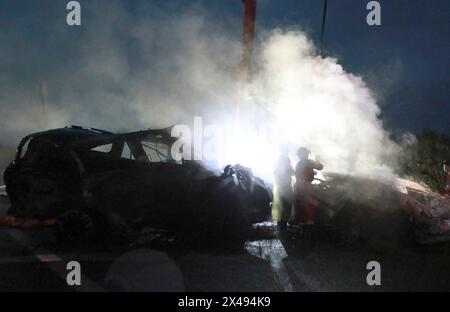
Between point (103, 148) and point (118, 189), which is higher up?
point (103, 148)

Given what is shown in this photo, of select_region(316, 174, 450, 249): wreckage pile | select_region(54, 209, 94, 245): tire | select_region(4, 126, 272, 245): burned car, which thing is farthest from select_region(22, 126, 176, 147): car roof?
select_region(316, 174, 450, 249): wreckage pile

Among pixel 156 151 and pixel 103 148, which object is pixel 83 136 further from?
pixel 156 151

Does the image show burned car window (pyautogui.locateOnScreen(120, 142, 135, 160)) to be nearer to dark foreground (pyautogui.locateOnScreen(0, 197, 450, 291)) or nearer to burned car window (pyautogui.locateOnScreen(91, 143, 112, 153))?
burned car window (pyautogui.locateOnScreen(91, 143, 112, 153))

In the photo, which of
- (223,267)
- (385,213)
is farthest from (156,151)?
(385,213)

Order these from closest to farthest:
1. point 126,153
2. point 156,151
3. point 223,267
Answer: point 223,267 < point 126,153 < point 156,151

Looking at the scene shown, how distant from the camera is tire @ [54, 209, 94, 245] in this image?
6203mm

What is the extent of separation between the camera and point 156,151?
22.7 feet

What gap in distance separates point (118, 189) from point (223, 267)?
1.82 meters

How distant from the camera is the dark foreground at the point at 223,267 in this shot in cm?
478

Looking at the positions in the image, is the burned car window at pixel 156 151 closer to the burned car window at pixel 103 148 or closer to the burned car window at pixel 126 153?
the burned car window at pixel 126 153

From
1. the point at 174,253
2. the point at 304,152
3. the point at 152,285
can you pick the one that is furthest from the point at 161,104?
the point at 152,285

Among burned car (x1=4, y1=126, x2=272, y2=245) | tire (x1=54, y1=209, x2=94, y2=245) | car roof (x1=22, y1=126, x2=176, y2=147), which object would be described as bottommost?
tire (x1=54, y1=209, x2=94, y2=245)

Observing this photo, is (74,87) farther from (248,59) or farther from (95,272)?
(95,272)

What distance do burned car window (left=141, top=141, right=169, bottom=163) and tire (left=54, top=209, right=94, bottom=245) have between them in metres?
1.27
